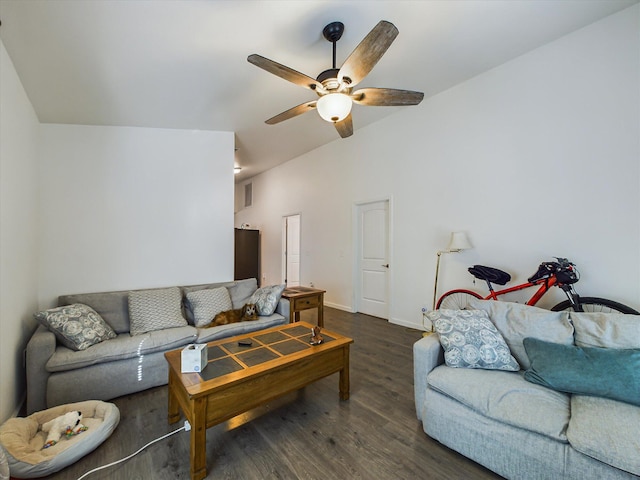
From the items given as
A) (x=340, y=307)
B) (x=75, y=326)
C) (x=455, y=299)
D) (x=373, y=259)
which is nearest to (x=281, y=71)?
(x=75, y=326)

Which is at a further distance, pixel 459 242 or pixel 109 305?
pixel 459 242

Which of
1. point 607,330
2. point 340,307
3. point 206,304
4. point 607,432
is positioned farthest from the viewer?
point 340,307

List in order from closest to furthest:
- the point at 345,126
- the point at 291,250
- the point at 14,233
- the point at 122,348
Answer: the point at 14,233 < the point at 122,348 < the point at 345,126 < the point at 291,250

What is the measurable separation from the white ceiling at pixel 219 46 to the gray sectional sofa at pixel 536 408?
245 centimetres

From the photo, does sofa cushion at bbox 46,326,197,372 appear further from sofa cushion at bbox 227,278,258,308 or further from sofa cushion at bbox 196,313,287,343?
sofa cushion at bbox 227,278,258,308

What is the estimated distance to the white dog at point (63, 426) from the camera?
1.58 metres

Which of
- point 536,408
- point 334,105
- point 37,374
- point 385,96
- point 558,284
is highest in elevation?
point 385,96

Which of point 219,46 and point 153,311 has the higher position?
point 219,46

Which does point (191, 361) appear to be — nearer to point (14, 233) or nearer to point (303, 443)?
point (303, 443)

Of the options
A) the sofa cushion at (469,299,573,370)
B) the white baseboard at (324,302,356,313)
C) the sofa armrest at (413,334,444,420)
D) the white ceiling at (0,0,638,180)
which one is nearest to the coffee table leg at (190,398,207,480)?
the sofa armrest at (413,334,444,420)

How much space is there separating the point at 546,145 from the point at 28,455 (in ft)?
15.1

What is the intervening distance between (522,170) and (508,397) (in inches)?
98.1

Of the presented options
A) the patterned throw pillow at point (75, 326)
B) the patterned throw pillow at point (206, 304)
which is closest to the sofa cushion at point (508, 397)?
the patterned throw pillow at point (206, 304)

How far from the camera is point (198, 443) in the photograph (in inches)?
56.2
